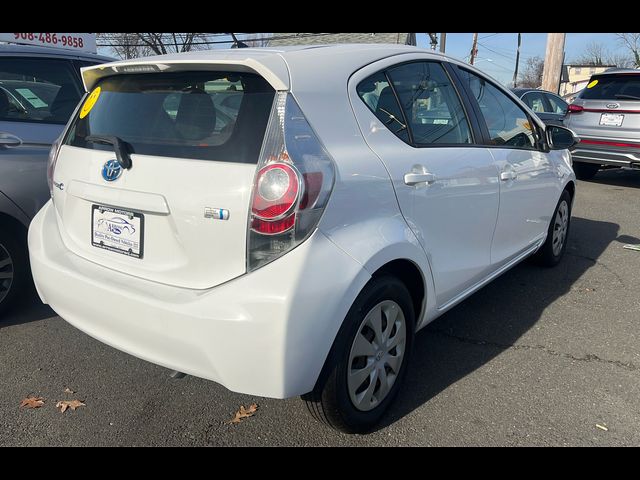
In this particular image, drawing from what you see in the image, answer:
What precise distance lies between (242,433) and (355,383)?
601 mm

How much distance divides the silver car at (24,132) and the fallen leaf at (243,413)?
1849 millimetres

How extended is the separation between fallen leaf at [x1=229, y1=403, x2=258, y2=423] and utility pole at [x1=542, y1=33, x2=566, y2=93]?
1450 cm

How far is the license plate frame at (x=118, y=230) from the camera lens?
212 centimetres

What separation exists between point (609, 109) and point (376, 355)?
7.37 metres

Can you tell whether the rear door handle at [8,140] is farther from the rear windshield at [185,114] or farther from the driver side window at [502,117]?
the driver side window at [502,117]

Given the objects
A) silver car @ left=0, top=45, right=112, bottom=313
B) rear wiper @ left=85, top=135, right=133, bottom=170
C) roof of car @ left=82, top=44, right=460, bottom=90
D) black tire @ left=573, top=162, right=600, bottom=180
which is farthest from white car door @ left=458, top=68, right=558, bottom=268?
black tire @ left=573, top=162, right=600, bottom=180

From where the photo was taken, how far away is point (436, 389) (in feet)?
9.00

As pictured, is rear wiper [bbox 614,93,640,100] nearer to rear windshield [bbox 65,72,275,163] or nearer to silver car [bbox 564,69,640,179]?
silver car [bbox 564,69,640,179]

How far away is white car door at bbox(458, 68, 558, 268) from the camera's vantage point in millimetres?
3221

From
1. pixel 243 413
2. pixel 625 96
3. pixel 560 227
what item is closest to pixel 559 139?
pixel 560 227

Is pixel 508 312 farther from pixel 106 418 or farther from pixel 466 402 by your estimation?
pixel 106 418

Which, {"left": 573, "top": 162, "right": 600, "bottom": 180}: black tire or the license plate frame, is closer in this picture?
the license plate frame

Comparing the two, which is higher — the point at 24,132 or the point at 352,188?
the point at 24,132

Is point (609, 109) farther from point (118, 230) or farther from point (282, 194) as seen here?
point (118, 230)
